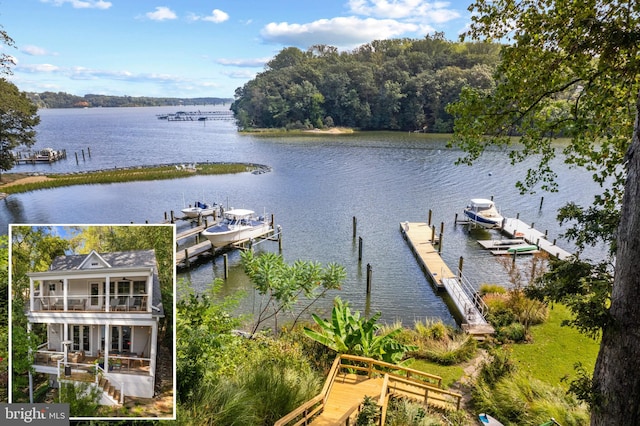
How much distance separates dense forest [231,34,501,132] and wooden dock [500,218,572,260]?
61880mm

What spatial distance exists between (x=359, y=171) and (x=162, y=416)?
4739cm

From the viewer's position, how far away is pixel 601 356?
5.78m

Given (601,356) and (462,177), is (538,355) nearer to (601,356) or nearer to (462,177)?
(601,356)

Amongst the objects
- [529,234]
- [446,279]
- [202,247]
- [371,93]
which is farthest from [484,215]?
[371,93]

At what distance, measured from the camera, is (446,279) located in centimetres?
2088

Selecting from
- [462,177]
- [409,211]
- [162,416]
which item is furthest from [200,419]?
[462,177]

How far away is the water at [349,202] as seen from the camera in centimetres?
2258

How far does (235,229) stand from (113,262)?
22871 millimetres

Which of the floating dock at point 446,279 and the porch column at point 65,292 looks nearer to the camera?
the porch column at point 65,292

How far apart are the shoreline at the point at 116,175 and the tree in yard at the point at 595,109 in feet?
140

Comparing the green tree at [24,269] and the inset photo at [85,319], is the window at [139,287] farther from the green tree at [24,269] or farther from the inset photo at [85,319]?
the green tree at [24,269]

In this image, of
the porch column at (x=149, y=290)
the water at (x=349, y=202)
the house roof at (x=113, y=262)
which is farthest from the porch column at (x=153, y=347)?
the water at (x=349, y=202)

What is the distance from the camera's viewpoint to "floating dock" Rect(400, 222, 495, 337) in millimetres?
16219

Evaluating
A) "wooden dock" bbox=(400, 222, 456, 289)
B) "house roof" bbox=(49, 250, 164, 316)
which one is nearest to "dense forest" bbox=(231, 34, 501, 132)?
"wooden dock" bbox=(400, 222, 456, 289)
